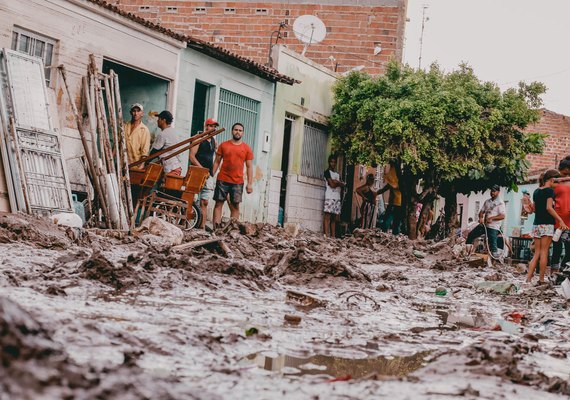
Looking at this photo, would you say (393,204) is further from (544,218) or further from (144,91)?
(544,218)

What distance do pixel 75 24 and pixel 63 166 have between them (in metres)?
2.90

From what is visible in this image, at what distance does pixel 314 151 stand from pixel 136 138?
30.7ft

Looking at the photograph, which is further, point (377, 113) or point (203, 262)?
point (377, 113)

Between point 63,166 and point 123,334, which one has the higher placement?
point 63,166

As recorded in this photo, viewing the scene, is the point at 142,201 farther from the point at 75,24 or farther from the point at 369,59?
the point at 369,59

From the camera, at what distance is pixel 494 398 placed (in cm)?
308

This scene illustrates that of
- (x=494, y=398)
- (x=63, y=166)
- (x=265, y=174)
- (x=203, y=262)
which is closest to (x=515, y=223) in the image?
(x=265, y=174)

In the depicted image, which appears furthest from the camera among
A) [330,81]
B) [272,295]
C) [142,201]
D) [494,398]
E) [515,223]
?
[515,223]

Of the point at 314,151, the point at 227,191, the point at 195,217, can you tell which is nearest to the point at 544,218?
the point at 195,217

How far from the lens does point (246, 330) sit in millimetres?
4297

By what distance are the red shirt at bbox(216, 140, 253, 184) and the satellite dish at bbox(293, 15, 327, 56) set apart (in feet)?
32.8

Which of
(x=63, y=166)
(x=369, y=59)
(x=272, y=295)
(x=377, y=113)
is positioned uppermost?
(x=369, y=59)

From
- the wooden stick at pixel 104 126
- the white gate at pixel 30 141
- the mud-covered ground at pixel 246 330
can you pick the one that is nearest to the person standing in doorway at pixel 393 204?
the wooden stick at pixel 104 126

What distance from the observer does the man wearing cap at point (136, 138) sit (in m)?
13.7
